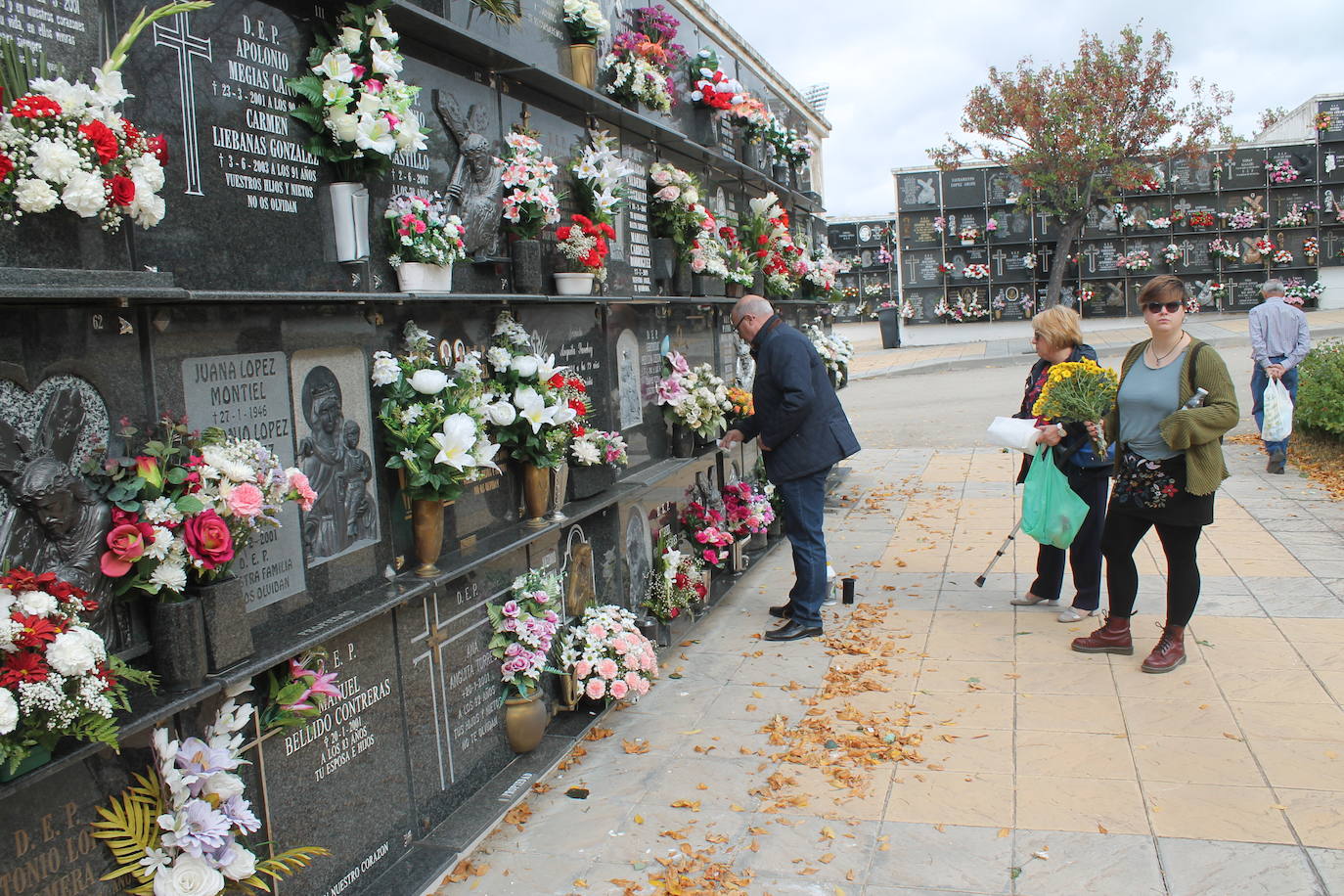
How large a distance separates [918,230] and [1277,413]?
17690mm

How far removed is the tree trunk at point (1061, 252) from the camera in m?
23.3

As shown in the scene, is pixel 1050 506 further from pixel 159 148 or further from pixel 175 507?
pixel 159 148

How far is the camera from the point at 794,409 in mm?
Answer: 5742

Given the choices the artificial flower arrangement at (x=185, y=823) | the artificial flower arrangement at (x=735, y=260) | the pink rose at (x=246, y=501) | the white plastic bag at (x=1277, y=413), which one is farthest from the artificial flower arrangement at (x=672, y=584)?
the white plastic bag at (x=1277, y=413)

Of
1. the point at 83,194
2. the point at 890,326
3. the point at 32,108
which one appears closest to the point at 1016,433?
the point at 83,194

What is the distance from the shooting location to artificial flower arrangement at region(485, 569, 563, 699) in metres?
4.29

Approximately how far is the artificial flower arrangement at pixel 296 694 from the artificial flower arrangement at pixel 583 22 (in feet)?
11.0

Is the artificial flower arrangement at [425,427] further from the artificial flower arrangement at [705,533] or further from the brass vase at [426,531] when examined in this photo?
the artificial flower arrangement at [705,533]

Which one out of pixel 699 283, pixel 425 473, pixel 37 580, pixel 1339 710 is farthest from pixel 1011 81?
pixel 37 580

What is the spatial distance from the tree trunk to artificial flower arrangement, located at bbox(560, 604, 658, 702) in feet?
67.0

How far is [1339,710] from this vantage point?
4410 mm

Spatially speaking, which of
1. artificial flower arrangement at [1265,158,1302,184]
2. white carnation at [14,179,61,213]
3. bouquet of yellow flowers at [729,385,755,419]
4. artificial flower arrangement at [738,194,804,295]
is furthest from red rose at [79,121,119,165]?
artificial flower arrangement at [1265,158,1302,184]

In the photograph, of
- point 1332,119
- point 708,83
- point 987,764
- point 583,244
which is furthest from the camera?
point 1332,119

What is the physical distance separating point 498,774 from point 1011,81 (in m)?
22.1
